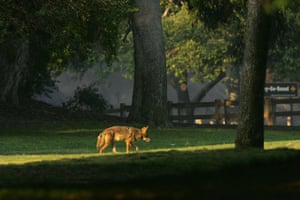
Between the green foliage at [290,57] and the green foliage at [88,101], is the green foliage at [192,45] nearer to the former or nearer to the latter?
the green foliage at [290,57]

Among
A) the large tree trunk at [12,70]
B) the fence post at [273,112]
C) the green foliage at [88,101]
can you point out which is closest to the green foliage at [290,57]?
the fence post at [273,112]

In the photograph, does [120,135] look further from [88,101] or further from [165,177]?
[88,101]

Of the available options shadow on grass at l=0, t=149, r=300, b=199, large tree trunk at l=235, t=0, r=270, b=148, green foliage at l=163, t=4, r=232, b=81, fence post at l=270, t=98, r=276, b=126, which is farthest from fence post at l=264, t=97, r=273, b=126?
shadow on grass at l=0, t=149, r=300, b=199

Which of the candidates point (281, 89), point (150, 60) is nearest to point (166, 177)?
point (150, 60)

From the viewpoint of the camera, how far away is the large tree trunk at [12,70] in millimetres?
43906

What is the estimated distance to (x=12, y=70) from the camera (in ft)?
149

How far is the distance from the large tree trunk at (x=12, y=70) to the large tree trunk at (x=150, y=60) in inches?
Answer: 210

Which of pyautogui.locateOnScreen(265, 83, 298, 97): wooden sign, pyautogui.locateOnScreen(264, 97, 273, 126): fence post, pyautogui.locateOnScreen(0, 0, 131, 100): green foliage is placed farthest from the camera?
pyautogui.locateOnScreen(264, 97, 273, 126): fence post

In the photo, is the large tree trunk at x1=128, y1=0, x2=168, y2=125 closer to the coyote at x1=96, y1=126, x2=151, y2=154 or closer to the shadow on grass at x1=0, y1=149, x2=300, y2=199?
the coyote at x1=96, y1=126, x2=151, y2=154

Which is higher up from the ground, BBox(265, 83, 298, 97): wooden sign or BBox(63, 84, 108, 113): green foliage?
BBox(265, 83, 298, 97): wooden sign

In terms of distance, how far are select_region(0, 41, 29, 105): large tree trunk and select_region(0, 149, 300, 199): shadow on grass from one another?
82.6 ft

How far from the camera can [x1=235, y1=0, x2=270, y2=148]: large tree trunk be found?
71.0 feet

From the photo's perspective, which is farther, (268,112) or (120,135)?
(268,112)

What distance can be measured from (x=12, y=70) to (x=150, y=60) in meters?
6.36
